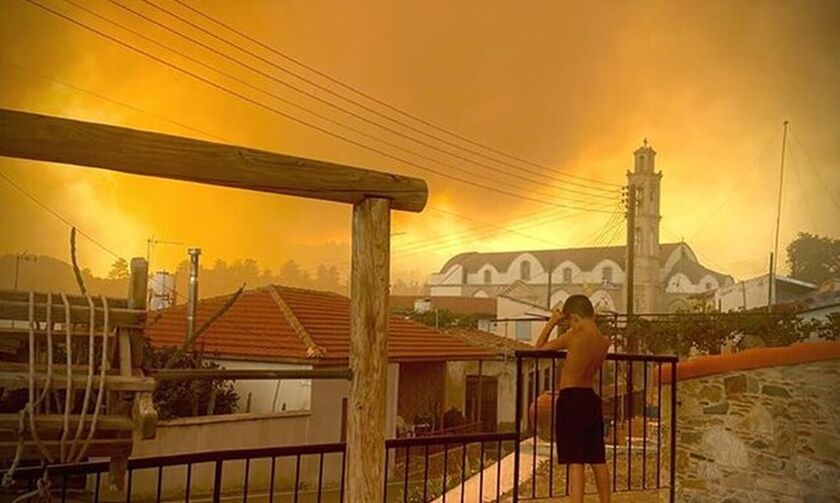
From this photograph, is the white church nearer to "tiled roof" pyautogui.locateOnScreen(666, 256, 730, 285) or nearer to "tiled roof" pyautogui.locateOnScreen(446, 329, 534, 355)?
"tiled roof" pyautogui.locateOnScreen(666, 256, 730, 285)

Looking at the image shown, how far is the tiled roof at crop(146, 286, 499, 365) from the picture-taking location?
6.21 m

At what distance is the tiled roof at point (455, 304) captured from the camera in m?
8.24

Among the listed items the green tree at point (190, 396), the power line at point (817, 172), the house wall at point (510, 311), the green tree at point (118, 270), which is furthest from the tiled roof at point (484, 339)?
the green tree at point (118, 270)

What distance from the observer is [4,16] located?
342 centimetres

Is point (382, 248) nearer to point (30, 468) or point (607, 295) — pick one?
point (30, 468)

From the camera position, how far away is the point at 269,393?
6449 millimetres

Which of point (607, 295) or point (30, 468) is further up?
point (607, 295)

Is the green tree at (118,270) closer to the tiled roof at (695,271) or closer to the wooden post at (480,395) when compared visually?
the wooden post at (480,395)

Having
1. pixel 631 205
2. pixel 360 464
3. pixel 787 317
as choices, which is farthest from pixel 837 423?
pixel 631 205

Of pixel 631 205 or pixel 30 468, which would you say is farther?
pixel 631 205

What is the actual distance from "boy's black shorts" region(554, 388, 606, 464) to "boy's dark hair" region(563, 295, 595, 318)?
0.87 ft

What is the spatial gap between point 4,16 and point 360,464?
112 inches

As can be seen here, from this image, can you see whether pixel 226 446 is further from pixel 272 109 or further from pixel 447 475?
pixel 272 109

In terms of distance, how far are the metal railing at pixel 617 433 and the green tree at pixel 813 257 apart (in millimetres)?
1591
